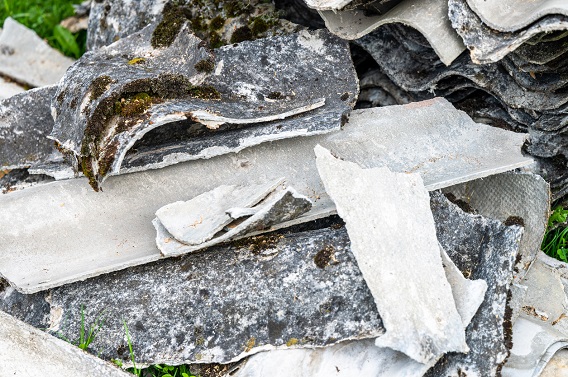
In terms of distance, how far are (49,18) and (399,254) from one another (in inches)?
151

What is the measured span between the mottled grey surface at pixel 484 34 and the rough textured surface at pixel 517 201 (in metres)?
0.69

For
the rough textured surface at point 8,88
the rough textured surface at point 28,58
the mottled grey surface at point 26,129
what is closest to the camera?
the mottled grey surface at point 26,129

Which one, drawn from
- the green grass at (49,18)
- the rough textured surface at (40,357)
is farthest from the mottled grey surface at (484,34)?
the green grass at (49,18)

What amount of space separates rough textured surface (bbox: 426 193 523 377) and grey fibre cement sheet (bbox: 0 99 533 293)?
0.19 meters

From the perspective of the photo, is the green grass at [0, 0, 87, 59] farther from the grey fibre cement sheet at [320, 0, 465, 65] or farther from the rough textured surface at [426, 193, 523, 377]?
the rough textured surface at [426, 193, 523, 377]

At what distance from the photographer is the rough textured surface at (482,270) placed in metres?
2.59

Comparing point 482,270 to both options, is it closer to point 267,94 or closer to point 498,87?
point 498,87

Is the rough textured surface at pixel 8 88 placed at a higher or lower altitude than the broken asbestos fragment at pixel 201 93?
lower

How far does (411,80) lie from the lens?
346cm

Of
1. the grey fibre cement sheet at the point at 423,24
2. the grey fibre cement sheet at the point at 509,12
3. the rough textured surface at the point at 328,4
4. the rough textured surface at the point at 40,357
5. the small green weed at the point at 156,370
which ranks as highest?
the grey fibre cement sheet at the point at 509,12

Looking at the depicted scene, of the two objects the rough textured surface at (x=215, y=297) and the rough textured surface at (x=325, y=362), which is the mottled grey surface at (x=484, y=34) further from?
the rough textured surface at (x=325, y=362)

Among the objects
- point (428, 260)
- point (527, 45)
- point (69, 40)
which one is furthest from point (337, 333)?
point (69, 40)

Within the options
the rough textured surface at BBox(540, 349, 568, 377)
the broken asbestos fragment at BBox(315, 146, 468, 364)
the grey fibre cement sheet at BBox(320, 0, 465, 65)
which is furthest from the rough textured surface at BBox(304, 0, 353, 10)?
the rough textured surface at BBox(540, 349, 568, 377)

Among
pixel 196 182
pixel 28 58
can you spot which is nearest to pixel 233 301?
pixel 196 182
